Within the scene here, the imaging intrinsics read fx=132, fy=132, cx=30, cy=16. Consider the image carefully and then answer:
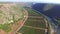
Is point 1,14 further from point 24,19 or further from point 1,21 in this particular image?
point 24,19

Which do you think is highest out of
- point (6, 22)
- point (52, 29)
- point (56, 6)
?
point (56, 6)

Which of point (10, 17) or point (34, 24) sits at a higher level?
point (10, 17)

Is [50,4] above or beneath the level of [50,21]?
above

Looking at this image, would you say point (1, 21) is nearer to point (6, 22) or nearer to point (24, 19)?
point (6, 22)

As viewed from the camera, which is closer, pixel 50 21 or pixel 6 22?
pixel 6 22

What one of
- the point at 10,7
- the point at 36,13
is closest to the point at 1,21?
the point at 10,7

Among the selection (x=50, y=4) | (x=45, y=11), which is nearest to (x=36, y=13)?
(x=45, y=11)
